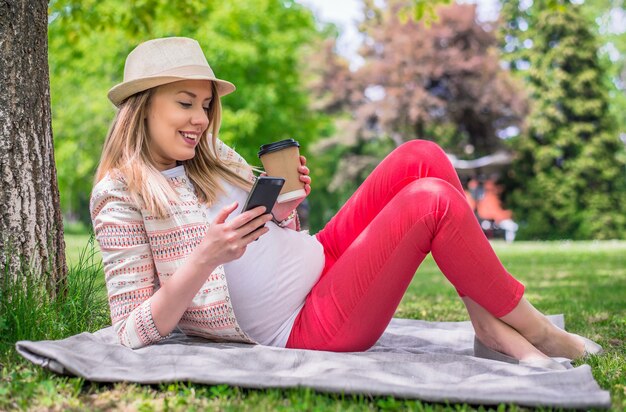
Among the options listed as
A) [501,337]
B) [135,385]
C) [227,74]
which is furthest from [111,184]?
[227,74]

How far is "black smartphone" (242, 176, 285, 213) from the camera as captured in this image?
248 centimetres

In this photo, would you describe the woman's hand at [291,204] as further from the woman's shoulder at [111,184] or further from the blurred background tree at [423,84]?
the blurred background tree at [423,84]

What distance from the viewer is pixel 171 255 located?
2.90 m

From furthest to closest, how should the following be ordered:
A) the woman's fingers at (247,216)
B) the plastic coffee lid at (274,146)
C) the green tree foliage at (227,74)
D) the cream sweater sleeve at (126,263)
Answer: the green tree foliage at (227,74)
the cream sweater sleeve at (126,263)
the plastic coffee lid at (274,146)
the woman's fingers at (247,216)

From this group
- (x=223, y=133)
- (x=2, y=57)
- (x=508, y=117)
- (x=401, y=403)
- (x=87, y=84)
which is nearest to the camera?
(x=401, y=403)

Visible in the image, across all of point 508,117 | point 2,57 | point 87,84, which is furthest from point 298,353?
point 508,117

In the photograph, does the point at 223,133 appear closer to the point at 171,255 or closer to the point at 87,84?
the point at 87,84

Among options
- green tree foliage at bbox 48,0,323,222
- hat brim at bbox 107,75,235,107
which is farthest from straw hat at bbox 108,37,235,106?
green tree foliage at bbox 48,0,323,222

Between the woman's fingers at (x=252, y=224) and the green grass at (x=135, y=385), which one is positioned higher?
the woman's fingers at (x=252, y=224)

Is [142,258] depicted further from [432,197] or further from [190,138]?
[432,197]

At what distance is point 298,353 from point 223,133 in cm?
1657

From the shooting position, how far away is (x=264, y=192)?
2.50 m

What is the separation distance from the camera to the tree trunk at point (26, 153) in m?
3.28

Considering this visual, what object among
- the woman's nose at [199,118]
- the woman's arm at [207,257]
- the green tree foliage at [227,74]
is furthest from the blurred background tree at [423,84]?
the woman's arm at [207,257]
